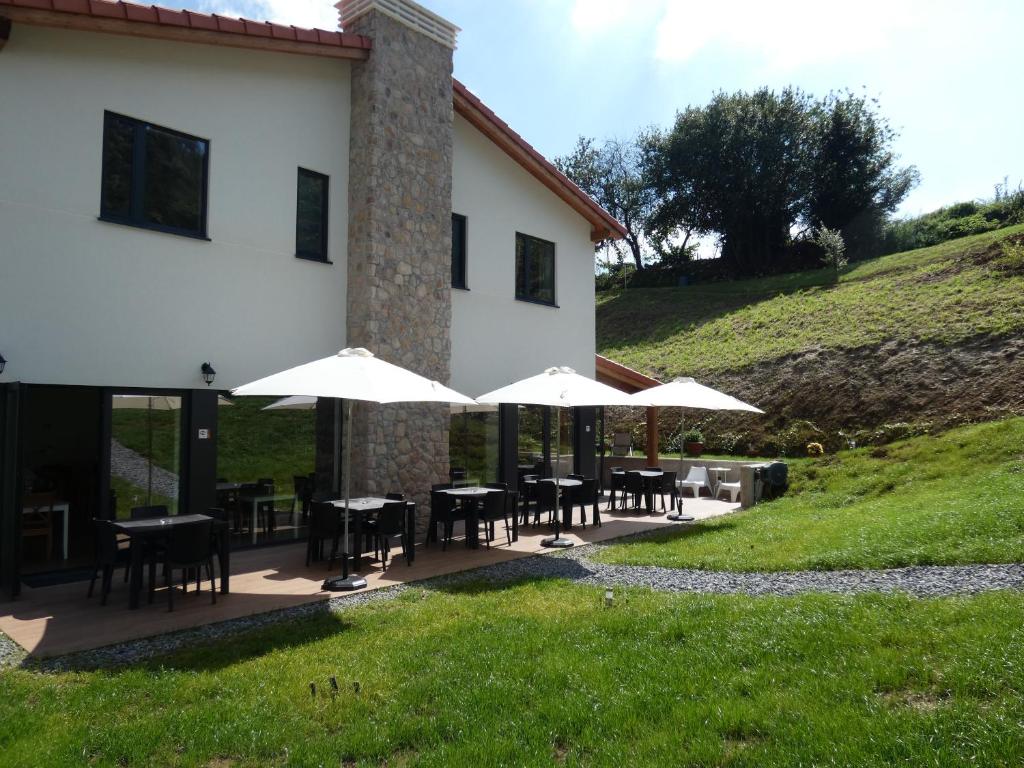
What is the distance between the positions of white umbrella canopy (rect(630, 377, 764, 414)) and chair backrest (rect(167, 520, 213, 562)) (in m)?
7.85

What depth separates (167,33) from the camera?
916 cm

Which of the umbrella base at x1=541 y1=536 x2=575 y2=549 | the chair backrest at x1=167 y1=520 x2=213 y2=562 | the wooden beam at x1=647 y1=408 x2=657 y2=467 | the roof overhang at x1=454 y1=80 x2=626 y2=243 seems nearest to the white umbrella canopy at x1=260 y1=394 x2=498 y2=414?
the chair backrest at x1=167 y1=520 x2=213 y2=562

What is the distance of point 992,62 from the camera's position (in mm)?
10453

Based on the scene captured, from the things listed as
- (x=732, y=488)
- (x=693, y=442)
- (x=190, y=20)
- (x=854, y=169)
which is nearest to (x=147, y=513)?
(x=190, y=20)

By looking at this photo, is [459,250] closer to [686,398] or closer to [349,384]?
[686,398]

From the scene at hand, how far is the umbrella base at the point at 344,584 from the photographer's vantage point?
802 cm

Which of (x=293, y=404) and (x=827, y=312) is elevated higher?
(x=827, y=312)

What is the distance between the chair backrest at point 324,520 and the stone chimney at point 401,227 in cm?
181

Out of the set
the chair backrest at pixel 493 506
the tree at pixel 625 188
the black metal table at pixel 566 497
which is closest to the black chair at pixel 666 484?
the black metal table at pixel 566 497

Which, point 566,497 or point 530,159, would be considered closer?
point 566,497

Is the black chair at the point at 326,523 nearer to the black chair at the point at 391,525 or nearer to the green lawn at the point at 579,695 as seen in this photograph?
the black chair at the point at 391,525

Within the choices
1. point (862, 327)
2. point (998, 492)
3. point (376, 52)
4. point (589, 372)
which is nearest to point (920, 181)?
point (862, 327)

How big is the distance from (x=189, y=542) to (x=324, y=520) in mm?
2101

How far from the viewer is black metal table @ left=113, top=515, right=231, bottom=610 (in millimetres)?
7133
